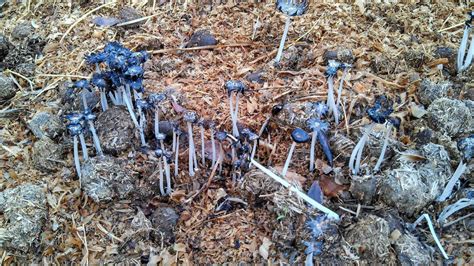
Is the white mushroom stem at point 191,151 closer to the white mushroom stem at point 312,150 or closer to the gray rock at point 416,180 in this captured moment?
the white mushroom stem at point 312,150

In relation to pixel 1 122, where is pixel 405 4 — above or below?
above

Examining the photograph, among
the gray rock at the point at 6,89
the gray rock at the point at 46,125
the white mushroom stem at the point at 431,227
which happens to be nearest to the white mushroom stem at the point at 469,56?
the white mushroom stem at the point at 431,227

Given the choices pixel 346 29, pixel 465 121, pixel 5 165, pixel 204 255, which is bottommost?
pixel 204 255

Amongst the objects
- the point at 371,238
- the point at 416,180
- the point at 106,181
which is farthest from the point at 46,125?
the point at 416,180

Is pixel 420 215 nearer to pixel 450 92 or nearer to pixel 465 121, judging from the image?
pixel 465 121

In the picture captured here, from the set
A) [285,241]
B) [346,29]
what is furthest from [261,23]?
[285,241]

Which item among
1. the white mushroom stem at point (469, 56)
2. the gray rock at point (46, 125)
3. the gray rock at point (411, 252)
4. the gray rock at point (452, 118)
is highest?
the white mushroom stem at point (469, 56)
